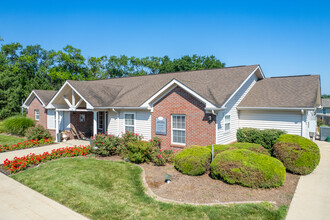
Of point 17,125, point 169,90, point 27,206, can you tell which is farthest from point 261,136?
point 17,125

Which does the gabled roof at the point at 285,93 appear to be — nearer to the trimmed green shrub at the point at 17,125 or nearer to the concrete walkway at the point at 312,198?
the concrete walkway at the point at 312,198

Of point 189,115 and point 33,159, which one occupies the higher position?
point 189,115

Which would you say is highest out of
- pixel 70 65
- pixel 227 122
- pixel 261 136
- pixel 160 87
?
pixel 70 65

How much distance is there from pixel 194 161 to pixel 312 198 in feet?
14.1

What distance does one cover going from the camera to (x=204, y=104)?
12.0 meters

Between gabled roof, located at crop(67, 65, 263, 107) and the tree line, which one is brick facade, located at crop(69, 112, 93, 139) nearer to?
gabled roof, located at crop(67, 65, 263, 107)

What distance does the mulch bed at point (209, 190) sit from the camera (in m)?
7.23

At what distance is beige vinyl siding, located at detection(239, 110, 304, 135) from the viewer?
13.1 meters

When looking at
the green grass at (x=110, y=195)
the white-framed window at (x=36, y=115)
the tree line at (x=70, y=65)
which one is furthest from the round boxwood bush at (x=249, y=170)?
the tree line at (x=70, y=65)

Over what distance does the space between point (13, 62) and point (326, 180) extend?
63.0 metres

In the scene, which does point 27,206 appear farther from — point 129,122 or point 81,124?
point 81,124

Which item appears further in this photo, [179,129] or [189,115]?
[179,129]

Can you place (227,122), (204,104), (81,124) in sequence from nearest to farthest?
(204,104), (227,122), (81,124)

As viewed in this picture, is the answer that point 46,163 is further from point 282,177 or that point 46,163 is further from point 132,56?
point 132,56
